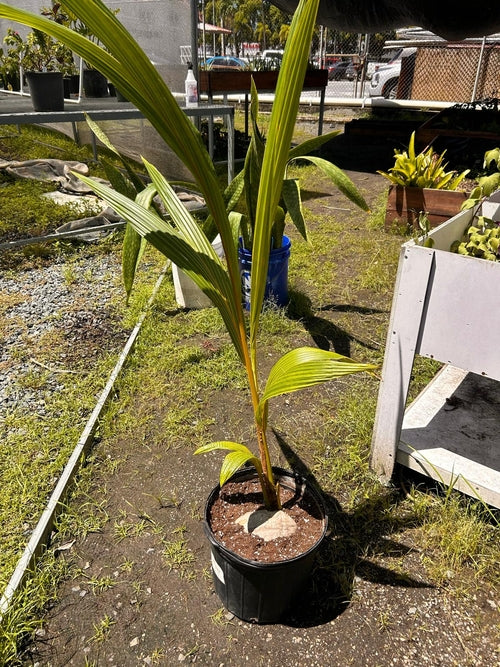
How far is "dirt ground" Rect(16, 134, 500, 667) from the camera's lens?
1.26 metres

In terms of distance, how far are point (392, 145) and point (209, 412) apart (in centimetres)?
681

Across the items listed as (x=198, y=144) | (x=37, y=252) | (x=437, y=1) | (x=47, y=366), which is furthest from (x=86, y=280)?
(x=437, y=1)

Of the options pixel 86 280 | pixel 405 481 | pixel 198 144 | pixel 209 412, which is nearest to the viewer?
pixel 198 144

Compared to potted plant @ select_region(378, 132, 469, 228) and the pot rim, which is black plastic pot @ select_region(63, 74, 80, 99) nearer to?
potted plant @ select_region(378, 132, 469, 228)

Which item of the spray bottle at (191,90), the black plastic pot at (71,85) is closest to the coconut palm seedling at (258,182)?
the spray bottle at (191,90)

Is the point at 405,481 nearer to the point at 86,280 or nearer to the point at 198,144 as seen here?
the point at 198,144

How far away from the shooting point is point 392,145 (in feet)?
24.7

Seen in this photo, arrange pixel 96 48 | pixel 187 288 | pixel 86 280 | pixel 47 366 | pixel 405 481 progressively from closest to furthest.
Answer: pixel 96 48, pixel 405 481, pixel 47 366, pixel 187 288, pixel 86 280

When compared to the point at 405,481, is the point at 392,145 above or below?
above

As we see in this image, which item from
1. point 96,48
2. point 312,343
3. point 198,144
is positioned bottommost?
point 312,343

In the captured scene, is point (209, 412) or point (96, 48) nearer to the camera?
point (96, 48)

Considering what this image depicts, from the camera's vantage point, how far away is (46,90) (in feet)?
13.0

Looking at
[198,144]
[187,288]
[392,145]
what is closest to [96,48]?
[198,144]

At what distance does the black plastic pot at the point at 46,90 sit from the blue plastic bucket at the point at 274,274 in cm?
245
